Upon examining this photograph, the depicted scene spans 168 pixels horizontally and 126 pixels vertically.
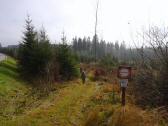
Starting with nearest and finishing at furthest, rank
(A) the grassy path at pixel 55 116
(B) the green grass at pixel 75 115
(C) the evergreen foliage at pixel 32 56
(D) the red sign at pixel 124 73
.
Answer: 1. (B) the green grass at pixel 75 115
2. (D) the red sign at pixel 124 73
3. (A) the grassy path at pixel 55 116
4. (C) the evergreen foliage at pixel 32 56

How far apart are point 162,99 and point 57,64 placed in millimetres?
21849

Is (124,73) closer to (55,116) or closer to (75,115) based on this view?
(75,115)

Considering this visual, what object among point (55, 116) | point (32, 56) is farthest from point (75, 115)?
point (32, 56)

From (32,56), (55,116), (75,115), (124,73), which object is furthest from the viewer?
(32,56)

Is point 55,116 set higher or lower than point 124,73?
lower

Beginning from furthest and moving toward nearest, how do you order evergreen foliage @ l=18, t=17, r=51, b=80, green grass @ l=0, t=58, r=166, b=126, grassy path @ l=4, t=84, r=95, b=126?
1. evergreen foliage @ l=18, t=17, r=51, b=80
2. grassy path @ l=4, t=84, r=95, b=126
3. green grass @ l=0, t=58, r=166, b=126

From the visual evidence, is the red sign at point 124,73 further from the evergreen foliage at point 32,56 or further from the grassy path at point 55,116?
the evergreen foliage at point 32,56

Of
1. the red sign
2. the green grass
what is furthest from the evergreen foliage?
the red sign

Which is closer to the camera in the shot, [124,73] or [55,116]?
[124,73]

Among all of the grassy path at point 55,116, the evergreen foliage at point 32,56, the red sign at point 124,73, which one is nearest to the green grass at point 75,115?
the grassy path at point 55,116

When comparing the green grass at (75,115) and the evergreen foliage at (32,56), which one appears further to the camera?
the evergreen foliage at (32,56)

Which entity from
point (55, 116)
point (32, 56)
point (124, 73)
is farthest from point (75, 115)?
point (32, 56)

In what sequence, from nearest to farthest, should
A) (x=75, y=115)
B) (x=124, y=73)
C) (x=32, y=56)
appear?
(x=124, y=73) < (x=75, y=115) < (x=32, y=56)

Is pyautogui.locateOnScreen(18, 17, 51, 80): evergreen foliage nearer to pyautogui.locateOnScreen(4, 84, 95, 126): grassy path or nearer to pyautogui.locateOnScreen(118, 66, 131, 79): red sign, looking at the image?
pyautogui.locateOnScreen(4, 84, 95, 126): grassy path
